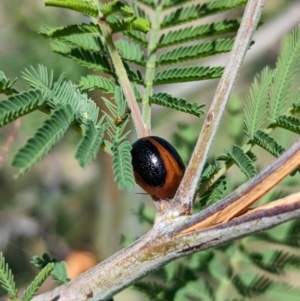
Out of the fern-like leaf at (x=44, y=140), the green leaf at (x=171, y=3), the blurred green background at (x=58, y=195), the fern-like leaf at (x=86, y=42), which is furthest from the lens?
the blurred green background at (x=58, y=195)

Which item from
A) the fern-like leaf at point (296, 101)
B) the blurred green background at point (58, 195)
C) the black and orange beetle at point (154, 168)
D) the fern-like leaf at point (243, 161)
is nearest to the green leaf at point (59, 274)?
the black and orange beetle at point (154, 168)

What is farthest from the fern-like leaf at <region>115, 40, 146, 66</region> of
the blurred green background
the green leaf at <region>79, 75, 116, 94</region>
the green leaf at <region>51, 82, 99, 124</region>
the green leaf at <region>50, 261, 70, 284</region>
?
the blurred green background

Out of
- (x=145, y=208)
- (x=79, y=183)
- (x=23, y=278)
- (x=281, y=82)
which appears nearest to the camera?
(x=281, y=82)

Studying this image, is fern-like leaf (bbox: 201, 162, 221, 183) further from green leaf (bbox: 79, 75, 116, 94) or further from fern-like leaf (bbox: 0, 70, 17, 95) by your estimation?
fern-like leaf (bbox: 0, 70, 17, 95)

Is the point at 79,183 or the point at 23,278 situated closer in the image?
the point at 23,278

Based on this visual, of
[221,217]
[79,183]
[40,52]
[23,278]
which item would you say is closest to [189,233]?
[221,217]

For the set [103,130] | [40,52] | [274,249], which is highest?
[40,52]

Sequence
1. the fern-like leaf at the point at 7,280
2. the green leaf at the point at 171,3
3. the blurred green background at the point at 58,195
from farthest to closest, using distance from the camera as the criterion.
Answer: the blurred green background at the point at 58,195 → the green leaf at the point at 171,3 → the fern-like leaf at the point at 7,280

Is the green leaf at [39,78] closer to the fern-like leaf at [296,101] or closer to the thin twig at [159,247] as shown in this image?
the thin twig at [159,247]

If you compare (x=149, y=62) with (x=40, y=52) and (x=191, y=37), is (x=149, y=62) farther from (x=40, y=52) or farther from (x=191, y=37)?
(x=40, y=52)
